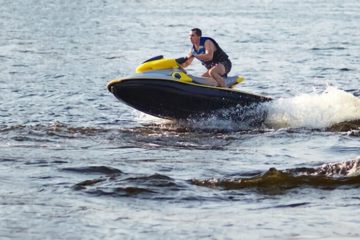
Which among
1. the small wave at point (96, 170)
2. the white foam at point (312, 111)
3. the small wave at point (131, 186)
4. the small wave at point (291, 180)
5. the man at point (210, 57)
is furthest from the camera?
the white foam at point (312, 111)

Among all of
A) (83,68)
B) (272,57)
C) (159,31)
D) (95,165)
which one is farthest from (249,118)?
(159,31)

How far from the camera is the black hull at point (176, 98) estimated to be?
1803 cm

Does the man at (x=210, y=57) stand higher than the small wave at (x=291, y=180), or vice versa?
the man at (x=210, y=57)

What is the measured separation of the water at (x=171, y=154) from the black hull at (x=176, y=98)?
34cm

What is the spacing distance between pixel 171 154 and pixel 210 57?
330cm

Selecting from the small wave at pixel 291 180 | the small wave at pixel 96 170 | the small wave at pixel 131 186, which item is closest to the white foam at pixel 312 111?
the small wave at pixel 291 180

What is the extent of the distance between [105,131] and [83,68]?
39.2 ft

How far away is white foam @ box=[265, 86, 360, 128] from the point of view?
18.9 metres

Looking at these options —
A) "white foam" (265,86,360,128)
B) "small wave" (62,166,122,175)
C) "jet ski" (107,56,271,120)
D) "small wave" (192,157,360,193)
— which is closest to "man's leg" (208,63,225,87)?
"jet ski" (107,56,271,120)

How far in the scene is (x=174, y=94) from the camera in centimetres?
1819

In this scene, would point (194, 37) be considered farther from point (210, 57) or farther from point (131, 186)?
point (131, 186)

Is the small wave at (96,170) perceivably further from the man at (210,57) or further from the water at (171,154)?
the man at (210,57)

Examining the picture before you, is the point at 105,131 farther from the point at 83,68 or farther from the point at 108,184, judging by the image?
the point at 83,68

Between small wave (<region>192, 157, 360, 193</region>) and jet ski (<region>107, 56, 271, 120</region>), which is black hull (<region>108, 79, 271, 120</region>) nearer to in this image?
jet ski (<region>107, 56, 271, 120</region>)
